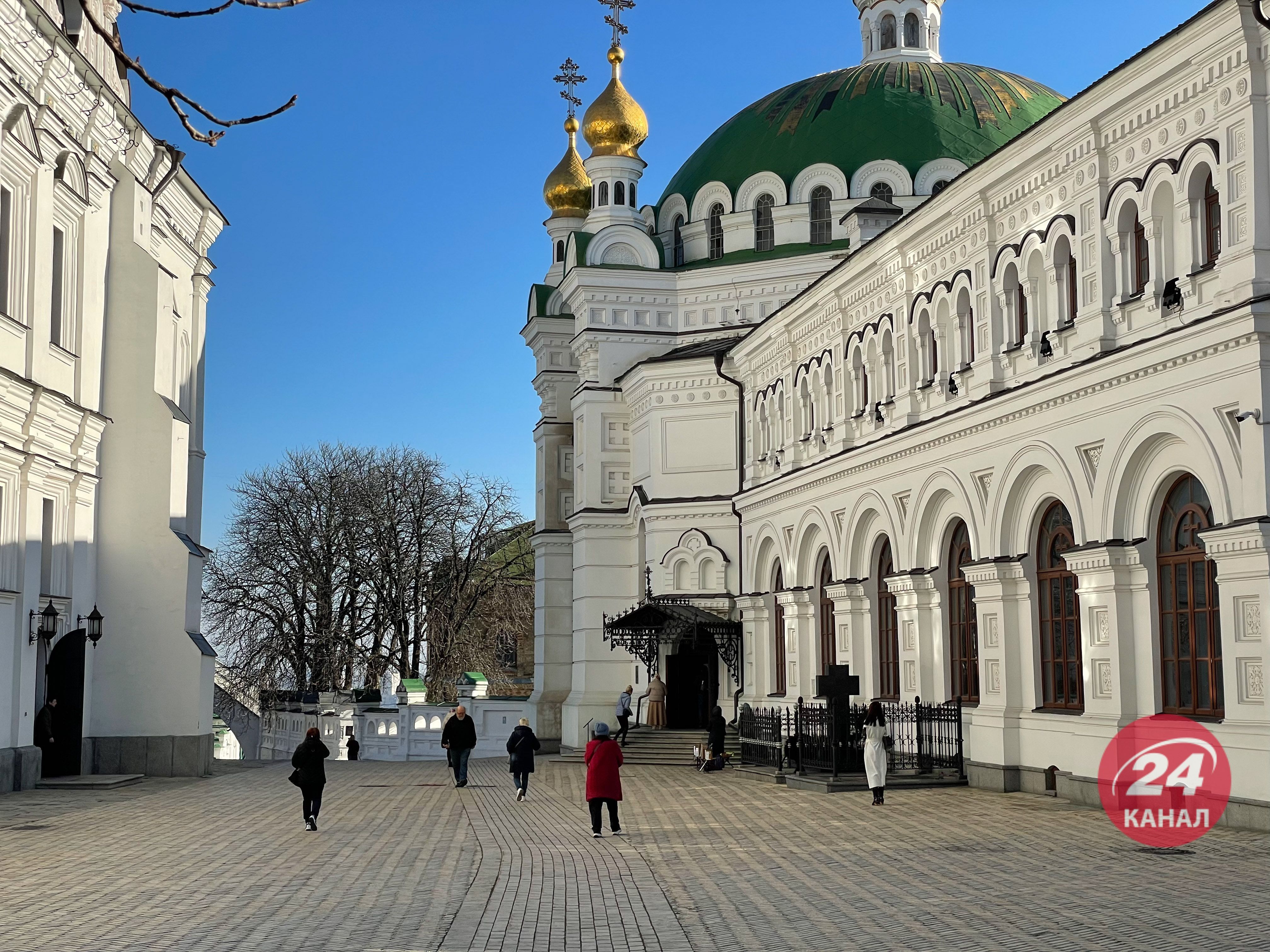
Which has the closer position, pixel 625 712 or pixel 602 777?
pixel 602 777

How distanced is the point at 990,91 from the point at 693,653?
16798mm

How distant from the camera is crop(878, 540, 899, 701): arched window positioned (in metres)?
24.9

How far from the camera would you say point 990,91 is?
127 feet

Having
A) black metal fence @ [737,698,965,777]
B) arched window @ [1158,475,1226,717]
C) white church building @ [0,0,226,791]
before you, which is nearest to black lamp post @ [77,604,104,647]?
white church building @ [0,0,226,791]

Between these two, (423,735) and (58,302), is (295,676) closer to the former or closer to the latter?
(423,735)

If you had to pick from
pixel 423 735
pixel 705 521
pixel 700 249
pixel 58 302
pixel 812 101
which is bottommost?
pixel 423 735

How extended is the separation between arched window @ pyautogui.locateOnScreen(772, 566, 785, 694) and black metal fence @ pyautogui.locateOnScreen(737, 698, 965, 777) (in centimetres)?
590

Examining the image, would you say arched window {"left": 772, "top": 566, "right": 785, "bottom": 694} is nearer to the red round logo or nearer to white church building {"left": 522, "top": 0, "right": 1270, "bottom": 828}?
white church building {"left": 522, "top": 0, "right": 1270, "bottom": 828}

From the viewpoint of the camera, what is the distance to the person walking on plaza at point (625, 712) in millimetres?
31703

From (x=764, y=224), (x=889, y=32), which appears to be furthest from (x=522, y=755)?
(x=889, y=32)

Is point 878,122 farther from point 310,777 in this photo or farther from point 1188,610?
point 310,777

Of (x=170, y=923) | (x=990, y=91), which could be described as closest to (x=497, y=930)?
(x=170, y=923)

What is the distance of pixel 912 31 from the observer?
4206 centimetres

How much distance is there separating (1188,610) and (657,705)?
1783cm
